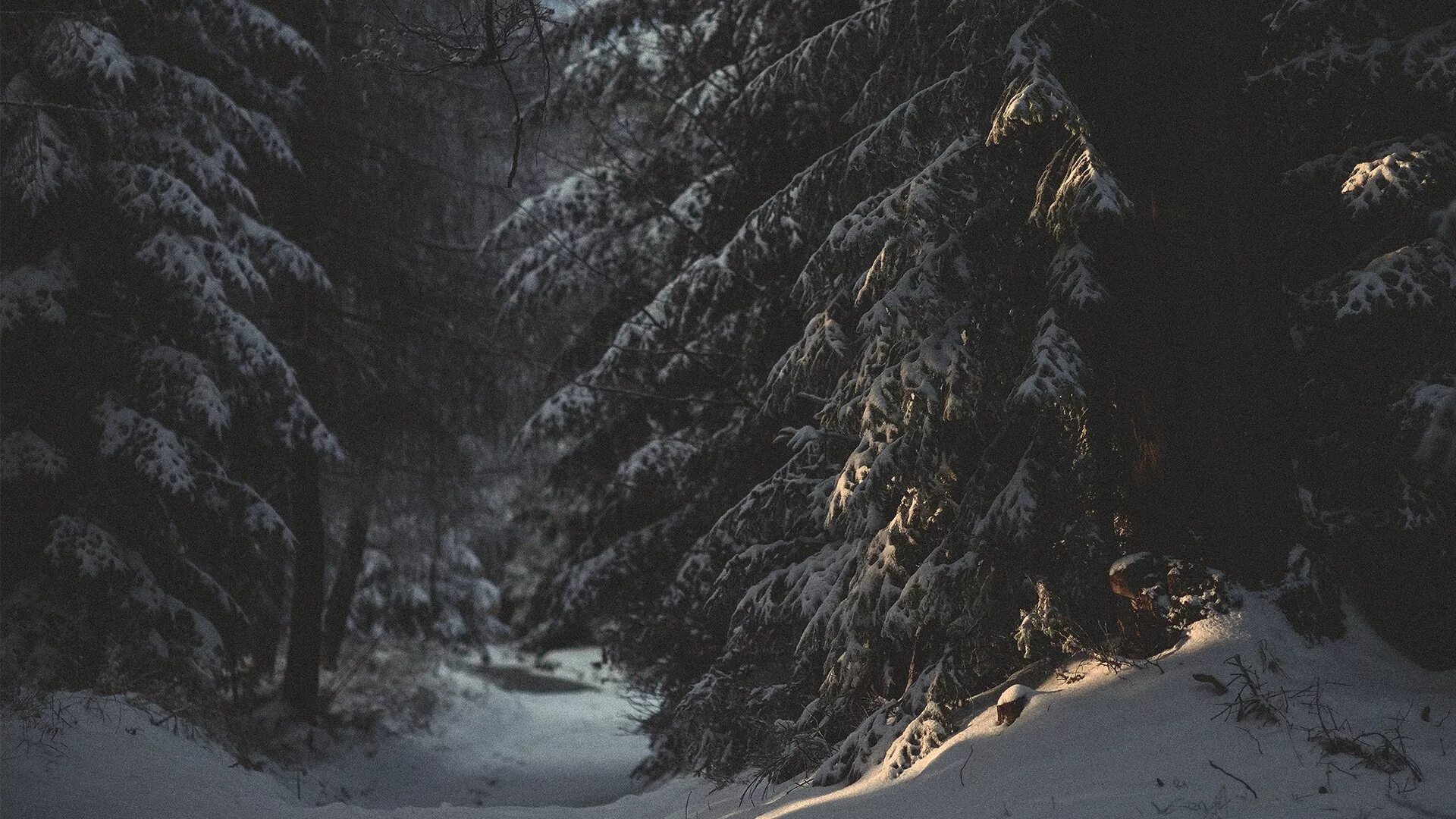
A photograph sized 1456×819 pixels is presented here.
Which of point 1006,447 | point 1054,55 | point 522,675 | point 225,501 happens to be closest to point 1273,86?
point 1054,55

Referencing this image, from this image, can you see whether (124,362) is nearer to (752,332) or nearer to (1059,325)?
(752,332)

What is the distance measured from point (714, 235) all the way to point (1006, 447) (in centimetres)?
575

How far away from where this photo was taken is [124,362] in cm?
1064

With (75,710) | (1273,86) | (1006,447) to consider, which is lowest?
(75,710)

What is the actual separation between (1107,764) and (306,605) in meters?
11.7

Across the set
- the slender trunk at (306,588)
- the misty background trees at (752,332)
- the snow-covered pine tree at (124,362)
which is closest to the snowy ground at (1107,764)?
the misty background trees at (752,332)

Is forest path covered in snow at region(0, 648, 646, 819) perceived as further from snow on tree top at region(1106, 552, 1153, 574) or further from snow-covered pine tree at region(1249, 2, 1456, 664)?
snow-covered pine tree at region(1249, 2, 1456, 664)

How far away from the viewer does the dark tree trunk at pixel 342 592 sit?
17.3 meters

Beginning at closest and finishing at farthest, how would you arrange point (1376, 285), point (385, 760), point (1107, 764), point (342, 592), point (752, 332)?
1. point (1107, 764)
2. point (1376, 285)
3. point (752, 332)
4. point (385, 760)
5. point (342, 592)

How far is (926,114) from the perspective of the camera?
702cm

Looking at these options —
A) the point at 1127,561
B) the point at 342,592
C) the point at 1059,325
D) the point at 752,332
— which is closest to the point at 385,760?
the point at 342,592

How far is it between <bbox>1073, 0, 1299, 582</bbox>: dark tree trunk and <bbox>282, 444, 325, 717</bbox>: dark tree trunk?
1094cm

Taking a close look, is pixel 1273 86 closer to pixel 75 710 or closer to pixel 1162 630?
pixel 1162 630

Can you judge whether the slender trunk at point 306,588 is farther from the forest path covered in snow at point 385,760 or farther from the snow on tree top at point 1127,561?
the snow on tree top at point 1127,561
